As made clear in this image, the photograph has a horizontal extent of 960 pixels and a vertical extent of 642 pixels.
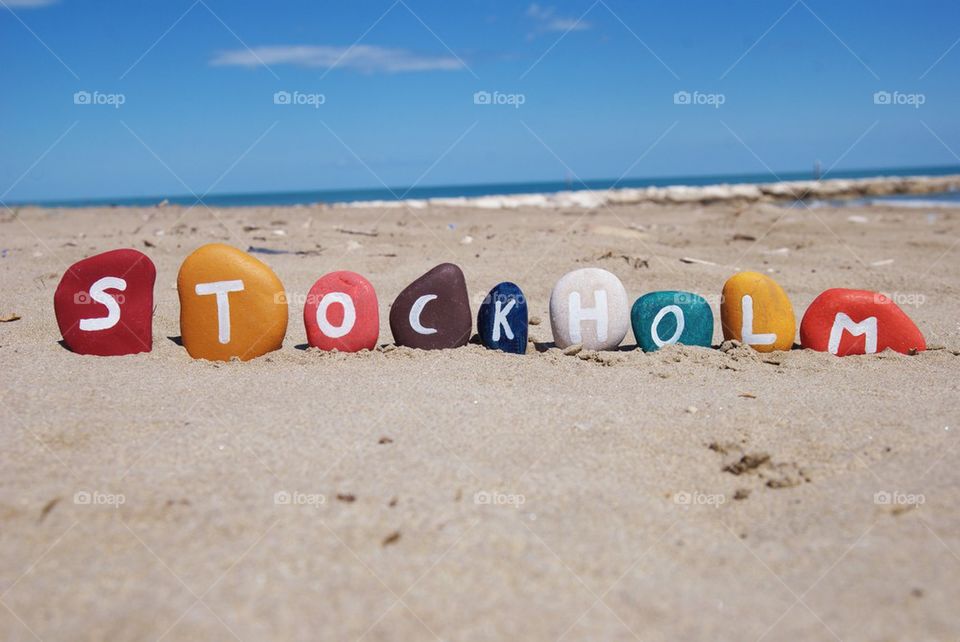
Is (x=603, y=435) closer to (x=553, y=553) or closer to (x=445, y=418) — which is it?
(x=445, y=418)

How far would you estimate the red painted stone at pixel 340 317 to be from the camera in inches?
188

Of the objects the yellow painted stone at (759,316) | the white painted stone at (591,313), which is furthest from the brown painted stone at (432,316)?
the yellow painted stone at (759,316)

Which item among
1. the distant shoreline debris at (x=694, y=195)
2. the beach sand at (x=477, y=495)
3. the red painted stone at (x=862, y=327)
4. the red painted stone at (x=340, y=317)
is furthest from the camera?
the distant shoreline debris at (x=694, y=195)

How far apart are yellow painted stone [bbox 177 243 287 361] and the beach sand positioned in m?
0.22

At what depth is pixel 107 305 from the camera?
4.70 meters

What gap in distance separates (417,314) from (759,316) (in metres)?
2.12

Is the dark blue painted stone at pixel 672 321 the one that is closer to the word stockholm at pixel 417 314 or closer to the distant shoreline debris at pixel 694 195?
the word stockholm at pixel 417 314

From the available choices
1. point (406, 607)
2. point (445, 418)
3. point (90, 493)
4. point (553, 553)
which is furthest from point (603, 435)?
point (90, 493)

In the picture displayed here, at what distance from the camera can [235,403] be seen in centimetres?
367

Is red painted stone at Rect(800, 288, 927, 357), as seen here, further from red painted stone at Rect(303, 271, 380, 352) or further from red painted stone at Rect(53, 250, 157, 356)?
red painted stone at Rect(53, 250, 157, 356)

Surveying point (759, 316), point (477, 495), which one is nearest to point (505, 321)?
point (759, 316)

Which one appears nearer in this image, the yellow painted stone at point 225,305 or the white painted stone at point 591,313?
the yellow painted stone at point 225,305

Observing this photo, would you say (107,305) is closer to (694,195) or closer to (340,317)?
(340,317)

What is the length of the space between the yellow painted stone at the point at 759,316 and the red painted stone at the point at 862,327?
0.21m
